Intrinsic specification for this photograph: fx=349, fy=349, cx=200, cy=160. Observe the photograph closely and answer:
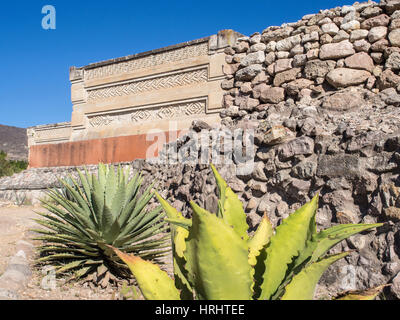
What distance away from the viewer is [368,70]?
14.3 feet

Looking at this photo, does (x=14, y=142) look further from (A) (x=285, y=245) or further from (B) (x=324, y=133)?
(A) (x=285, y=245)

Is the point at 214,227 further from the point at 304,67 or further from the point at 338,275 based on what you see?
the point at 304,67

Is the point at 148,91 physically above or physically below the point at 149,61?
below

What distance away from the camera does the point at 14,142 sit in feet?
97.9

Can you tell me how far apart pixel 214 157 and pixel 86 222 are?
5.80 ft

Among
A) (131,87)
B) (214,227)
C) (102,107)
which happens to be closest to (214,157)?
(214,227)

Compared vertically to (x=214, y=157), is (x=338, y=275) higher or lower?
lower

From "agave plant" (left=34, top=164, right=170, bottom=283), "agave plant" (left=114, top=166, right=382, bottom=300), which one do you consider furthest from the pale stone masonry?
"agave plant" (left=114, top=166, right=382, bottom=300)

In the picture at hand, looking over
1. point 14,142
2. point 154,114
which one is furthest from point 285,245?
point 14,142

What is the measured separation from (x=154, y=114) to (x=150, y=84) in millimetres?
726

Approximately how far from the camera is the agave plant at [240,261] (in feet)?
3.64

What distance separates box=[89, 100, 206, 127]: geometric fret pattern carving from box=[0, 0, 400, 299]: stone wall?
1.00m

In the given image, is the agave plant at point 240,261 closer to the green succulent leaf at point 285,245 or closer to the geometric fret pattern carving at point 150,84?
the green succulent leaf at point 285,245

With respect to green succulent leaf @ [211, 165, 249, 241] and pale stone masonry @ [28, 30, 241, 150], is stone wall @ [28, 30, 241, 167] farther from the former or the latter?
green succulent leaf @ [211, 165, 249, 241]
